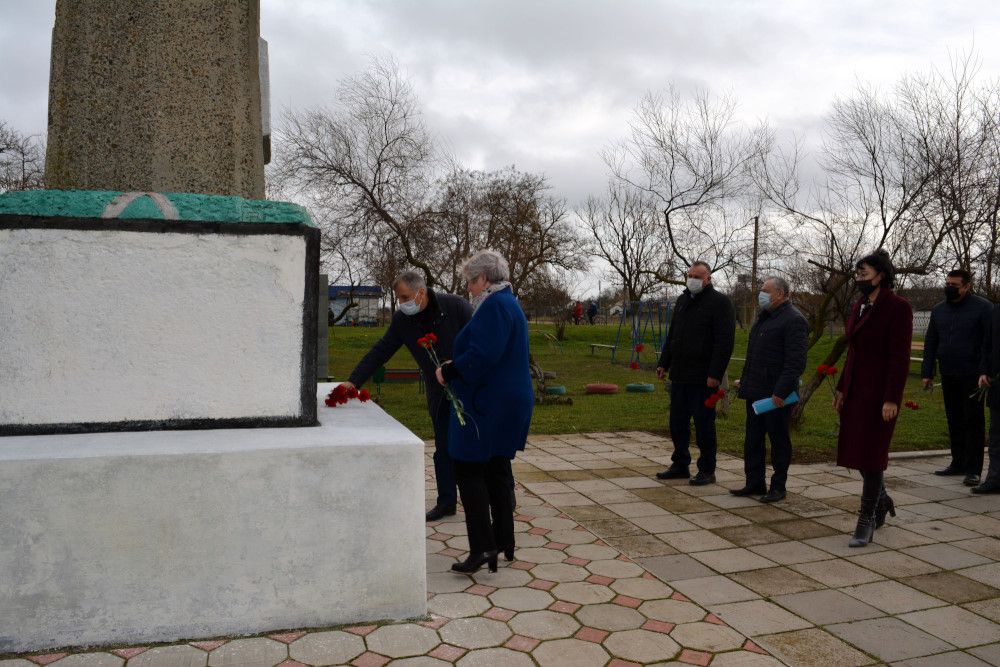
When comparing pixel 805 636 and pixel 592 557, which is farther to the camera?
pixel 592 557

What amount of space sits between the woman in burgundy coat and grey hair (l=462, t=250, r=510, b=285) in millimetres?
2139

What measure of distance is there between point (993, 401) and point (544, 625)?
15.0 ft

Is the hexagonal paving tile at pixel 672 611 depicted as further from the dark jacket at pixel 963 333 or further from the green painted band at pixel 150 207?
the dark jacket at pixel 963 333

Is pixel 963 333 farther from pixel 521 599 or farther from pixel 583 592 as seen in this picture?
pixel 521 599

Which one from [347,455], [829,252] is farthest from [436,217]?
[347,455]

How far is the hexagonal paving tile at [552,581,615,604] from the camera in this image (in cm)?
347

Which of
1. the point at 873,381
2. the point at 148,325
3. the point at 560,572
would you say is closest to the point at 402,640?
the point at 560,572

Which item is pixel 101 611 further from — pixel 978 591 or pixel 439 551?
pixel 978 591

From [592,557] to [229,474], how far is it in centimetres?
203

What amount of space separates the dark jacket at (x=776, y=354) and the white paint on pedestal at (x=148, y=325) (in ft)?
11.3

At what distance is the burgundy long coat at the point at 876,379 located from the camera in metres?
4.39

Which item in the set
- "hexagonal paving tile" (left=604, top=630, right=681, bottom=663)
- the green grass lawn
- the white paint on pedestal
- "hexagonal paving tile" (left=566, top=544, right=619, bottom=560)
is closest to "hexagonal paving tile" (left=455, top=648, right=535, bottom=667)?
"hexagonal paving tile" (left=604, top=630, right=681, bottom=663)

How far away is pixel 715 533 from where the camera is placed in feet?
15.2

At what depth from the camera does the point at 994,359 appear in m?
5.98
